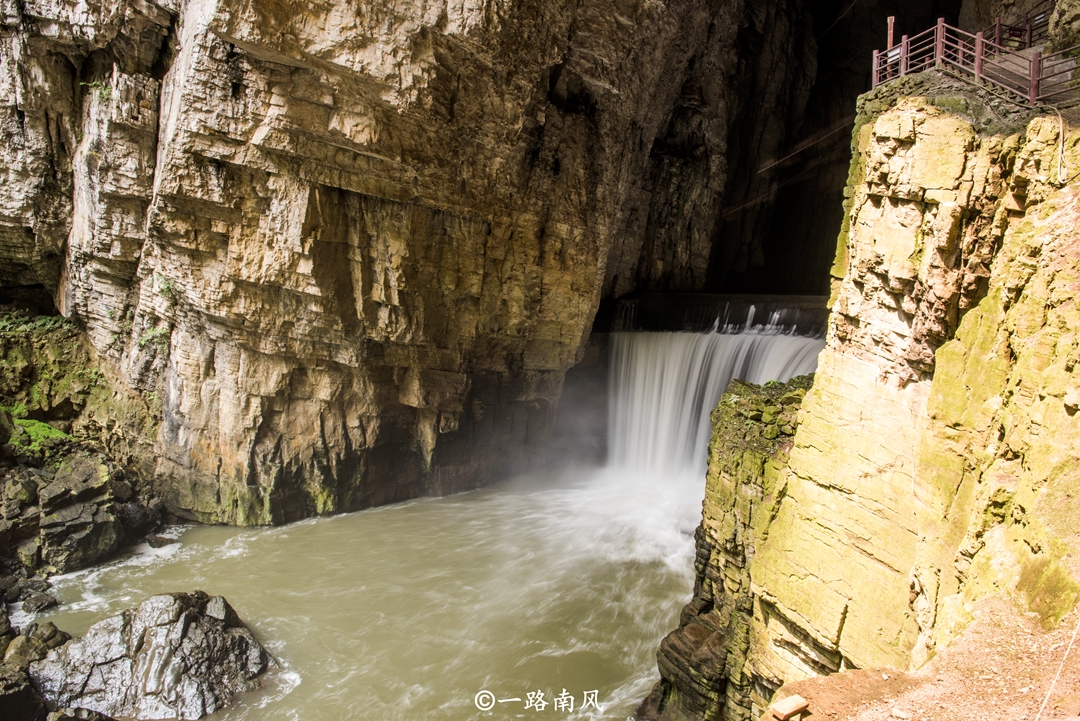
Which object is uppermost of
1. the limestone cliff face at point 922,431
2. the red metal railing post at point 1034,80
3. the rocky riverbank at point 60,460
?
the red metal railing post at point 1034,80

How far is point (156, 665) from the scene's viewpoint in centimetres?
692

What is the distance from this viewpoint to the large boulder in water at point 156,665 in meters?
6.70

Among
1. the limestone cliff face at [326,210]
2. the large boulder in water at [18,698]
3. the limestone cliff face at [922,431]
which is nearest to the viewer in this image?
the limestone cliff face at [922,431]

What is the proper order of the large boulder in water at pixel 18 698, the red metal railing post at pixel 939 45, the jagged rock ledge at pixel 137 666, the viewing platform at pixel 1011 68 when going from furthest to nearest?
the jagged rock ledge at pixel 137 666, the large boulder in water at pixel 18 698, the red metal railing post at pixel 939 45, the viewing platform at pixel 1011 68

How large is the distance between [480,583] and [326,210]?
6.76 meters

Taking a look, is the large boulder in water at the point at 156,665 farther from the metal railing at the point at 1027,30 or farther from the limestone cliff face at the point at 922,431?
the metal railing at the point at 1027,30

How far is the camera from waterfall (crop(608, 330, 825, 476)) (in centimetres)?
1193

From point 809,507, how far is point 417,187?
7917 mm

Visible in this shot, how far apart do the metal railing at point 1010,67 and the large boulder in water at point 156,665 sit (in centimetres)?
953

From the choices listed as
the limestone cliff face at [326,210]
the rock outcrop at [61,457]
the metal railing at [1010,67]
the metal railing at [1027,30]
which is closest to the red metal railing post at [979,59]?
the metal railing at [1010,67]

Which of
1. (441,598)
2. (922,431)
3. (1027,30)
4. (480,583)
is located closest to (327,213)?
(441,598)

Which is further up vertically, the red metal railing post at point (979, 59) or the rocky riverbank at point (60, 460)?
the red metal railing post at point (979, 59)

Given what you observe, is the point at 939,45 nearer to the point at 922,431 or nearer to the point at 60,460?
the point at 922,431

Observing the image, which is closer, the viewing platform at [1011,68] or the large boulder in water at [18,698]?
the viewing platform at [1011,68]
